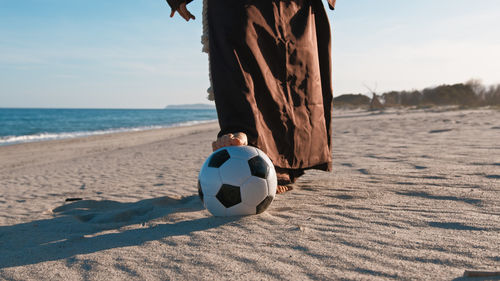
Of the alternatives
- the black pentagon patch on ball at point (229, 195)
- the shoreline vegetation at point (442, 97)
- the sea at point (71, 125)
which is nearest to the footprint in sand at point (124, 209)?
the black pentagon patch on ball at point (229, 195)

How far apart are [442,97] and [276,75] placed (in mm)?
26258

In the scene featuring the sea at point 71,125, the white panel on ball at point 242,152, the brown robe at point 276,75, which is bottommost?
the sea at point 71,125

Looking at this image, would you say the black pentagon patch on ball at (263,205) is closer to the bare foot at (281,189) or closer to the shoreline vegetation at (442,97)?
the bare foot at (281,189)

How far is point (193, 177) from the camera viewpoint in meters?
4.50

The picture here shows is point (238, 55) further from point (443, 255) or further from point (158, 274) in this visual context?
point (443, 255)

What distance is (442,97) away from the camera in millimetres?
25625

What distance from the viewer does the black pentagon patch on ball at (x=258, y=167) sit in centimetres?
228

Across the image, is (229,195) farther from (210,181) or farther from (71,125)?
(71,125)

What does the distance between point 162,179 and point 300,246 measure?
295cm

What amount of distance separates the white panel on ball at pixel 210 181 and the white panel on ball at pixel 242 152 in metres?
0.15

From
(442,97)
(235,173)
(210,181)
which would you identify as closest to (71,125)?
(442,97)

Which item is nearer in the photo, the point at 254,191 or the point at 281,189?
the point at 254,191

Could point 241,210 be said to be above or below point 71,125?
above

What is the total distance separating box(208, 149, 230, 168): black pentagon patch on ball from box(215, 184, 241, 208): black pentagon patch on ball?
14 centimetres
